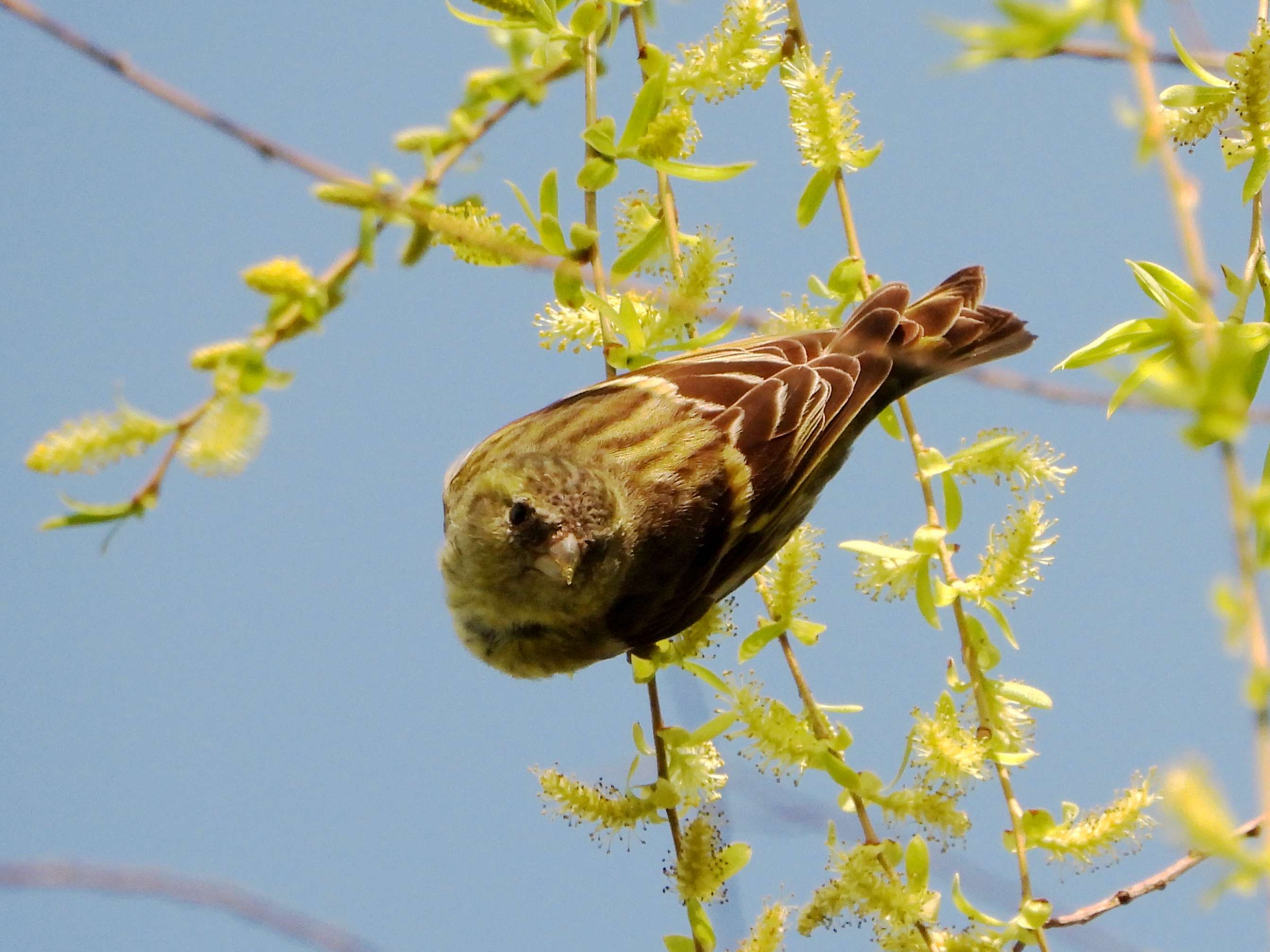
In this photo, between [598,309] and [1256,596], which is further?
[598,309]

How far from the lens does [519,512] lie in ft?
10.3

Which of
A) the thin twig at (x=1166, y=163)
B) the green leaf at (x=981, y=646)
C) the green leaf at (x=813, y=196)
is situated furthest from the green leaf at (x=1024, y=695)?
the thin twig at (x=1166, y=163)

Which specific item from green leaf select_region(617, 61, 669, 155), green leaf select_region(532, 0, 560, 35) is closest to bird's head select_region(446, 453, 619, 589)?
green leaf select_region(617, 61, 669, 155)

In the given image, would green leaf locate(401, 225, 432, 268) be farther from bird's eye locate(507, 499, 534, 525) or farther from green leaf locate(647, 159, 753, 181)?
bird's eye locate(507, 499, 534, 525)

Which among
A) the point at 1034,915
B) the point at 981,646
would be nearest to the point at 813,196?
the point at 981,646

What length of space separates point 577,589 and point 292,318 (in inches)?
62.2

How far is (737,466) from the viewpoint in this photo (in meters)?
3.19

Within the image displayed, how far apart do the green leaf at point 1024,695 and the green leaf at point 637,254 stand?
1.01 meters

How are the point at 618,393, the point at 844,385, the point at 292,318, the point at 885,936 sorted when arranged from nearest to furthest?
the point at 292,318 → the point at 885,936 → the point at 844,385 → the point at 618,393

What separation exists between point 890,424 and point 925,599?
0.41 meters

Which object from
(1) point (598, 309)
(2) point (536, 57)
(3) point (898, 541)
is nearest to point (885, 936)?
(3) point (898, 541)

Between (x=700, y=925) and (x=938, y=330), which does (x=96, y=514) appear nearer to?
(x=700, y=925)

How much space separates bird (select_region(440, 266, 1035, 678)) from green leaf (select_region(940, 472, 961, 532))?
2.06 ft

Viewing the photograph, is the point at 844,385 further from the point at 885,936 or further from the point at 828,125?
the point at 885,936
